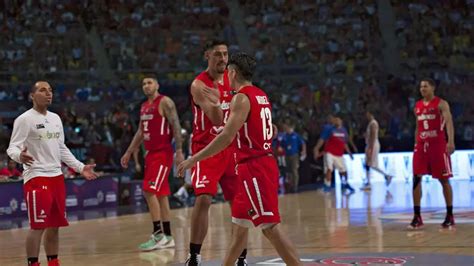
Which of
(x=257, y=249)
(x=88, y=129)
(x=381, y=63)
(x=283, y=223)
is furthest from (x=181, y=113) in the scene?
(x=257, y=249)

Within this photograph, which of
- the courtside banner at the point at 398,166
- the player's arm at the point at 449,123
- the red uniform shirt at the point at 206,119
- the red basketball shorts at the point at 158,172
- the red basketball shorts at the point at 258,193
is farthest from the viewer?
the courtside banner at the point at 398,166

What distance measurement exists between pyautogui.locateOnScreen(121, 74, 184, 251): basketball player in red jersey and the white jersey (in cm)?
278

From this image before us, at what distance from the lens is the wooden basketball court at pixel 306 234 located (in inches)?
411

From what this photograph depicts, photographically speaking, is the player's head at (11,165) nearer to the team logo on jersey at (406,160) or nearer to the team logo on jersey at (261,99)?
the team logo on jersey at (261,99)

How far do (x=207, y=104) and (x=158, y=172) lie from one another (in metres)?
3.05

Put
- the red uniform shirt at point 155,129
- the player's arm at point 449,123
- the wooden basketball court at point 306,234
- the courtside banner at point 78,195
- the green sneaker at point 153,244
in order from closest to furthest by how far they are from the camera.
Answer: the wooden basketball court at point 306,234 < the green sneaker at point 153,244 < the red uniform shirt at point 155,129 < the player's arm at point 449,123 < the courtside banner at point 78,195

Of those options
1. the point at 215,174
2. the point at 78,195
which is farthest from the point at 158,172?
the point at 78,195

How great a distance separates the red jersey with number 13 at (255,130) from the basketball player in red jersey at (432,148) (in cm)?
591

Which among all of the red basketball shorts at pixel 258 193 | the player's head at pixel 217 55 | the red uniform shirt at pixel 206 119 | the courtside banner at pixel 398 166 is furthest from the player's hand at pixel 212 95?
the courtside banner at pixel 398 166

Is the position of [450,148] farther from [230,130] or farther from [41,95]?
[230,130]

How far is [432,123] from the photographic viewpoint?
12617 mm

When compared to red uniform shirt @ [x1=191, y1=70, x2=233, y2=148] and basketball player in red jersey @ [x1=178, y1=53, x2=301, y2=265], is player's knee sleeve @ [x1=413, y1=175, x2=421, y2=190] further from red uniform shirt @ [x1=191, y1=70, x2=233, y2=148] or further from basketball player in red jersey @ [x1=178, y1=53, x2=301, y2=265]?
basketball player in red jersey @ [x1=178, y1=53, x2=301, y2=265]

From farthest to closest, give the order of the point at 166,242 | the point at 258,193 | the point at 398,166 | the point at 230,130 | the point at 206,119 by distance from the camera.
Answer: the point at 398,166 → the point at 166,242 → the point at 206,119 → the point at 258,193 → the point at 230,130

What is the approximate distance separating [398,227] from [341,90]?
1503 cm
